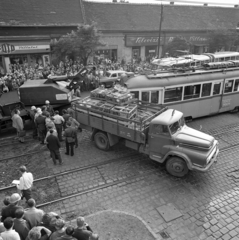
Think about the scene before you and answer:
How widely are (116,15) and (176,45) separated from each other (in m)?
9.81

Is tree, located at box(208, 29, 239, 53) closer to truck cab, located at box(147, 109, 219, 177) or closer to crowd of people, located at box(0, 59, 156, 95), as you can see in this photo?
crowd of people, located at box(0, 59, 156, 95)

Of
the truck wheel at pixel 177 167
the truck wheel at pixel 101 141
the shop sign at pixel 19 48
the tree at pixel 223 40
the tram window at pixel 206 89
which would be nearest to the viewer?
the truck wheel at pixel 177 167

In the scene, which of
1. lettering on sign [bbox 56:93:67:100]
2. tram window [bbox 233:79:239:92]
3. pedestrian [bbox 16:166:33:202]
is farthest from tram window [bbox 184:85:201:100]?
pedestrian [bbox 16:166:33:202]

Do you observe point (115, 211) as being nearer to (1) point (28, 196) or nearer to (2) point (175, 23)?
(1) point (28, 196)

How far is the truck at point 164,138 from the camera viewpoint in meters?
8.33

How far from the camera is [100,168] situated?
9531 millimetres

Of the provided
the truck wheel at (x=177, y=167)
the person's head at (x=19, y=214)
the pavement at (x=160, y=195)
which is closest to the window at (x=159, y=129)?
the truck wheel at (x=177, y=167)

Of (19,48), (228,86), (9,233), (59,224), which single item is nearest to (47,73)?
(19,48)

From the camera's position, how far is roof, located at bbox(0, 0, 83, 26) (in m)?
26.7

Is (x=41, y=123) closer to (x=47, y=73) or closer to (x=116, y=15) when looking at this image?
(x=47, y=73)

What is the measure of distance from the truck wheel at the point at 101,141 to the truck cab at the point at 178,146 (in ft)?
7.08

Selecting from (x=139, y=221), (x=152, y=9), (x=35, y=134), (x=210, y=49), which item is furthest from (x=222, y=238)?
(x=152, y=9)

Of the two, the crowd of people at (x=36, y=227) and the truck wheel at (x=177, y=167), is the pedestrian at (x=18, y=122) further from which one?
the truck wheel at (x=177, y=167)

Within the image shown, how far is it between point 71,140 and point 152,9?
33.4m
